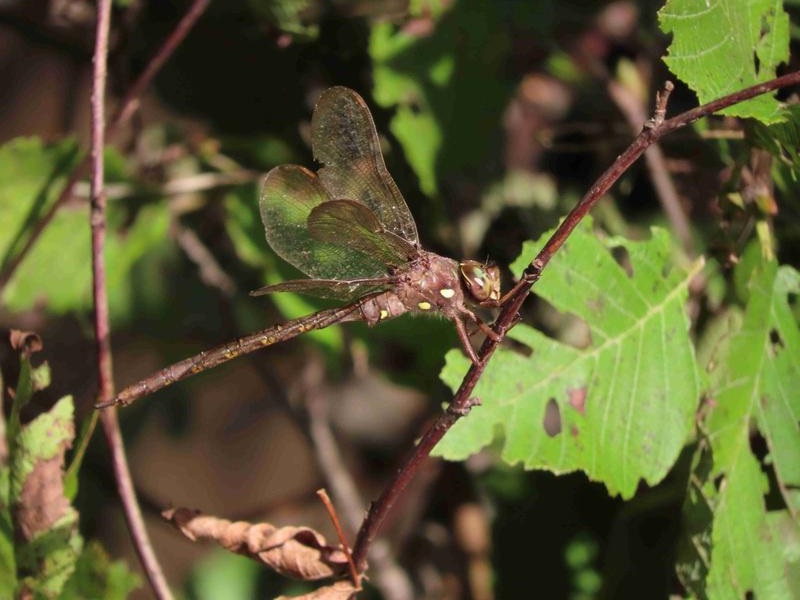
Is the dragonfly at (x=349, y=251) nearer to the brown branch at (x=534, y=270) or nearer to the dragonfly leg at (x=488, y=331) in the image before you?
the dragonfly leg at (x=488, y=331)

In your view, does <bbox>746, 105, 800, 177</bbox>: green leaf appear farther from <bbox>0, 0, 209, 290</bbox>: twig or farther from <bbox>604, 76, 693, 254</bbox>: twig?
<bbox>0, 0, 209, 290</bbox>: twig

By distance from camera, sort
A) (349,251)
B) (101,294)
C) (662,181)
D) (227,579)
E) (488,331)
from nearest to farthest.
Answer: (488,331) → (349,251) → (101,294) → (662,181) → (227,579)

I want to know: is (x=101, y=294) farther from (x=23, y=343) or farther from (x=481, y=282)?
(x=481, y=282)

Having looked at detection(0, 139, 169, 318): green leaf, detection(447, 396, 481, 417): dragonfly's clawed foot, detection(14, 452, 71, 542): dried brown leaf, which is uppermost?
detection(0, 139, 169, 318): green leaf

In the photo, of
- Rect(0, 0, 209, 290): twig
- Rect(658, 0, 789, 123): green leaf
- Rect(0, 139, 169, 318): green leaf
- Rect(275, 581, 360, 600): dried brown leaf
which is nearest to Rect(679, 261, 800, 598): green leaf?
Rect(658, 0, 789, 123): green leaf

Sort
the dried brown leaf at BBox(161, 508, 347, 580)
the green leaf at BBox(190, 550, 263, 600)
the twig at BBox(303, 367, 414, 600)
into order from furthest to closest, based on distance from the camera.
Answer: the green leaf at BBox(190, 550, 263, 600) < the twig at BBox(303, 367, 414, 600) < the dried brown leaf at BBox(161, 508, 347, 580)

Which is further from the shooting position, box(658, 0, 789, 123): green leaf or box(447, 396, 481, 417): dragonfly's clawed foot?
box(658, 0, 789, 123): green leaf

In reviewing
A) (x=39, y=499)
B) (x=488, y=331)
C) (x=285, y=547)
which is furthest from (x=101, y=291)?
(x=488, y=331)
